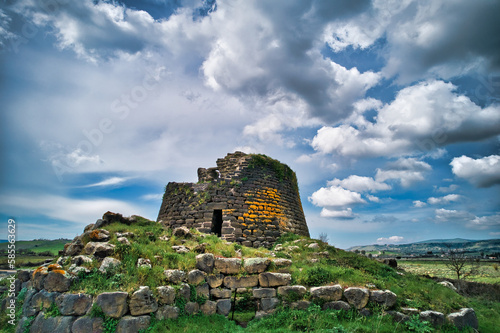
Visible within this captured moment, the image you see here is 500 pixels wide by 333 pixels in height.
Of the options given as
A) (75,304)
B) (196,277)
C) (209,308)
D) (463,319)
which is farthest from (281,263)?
(75,304)

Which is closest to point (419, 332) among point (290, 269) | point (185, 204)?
point (290, 269)

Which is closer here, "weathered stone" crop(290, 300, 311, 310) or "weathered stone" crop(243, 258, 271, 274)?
"weathered stone" crop(290, 300, 311, 310)

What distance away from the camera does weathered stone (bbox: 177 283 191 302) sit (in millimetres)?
5762

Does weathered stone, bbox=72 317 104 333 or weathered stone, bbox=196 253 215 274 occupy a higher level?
weathered stone, bbox=196 253 215 274

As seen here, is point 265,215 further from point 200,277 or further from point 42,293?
point 42,293

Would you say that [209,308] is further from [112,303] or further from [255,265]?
[112,303]

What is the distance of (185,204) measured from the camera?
1361cm

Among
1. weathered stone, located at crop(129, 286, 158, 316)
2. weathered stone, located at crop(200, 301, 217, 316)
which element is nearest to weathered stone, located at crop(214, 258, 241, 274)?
weathered stone, located at crop(200, 301, 217, 316)

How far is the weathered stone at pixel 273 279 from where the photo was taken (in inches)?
257

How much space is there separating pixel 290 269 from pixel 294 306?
102cm

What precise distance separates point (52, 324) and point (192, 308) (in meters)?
2.71

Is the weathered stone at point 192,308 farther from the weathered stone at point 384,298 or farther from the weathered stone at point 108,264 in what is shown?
the weathered stone at point 384,298

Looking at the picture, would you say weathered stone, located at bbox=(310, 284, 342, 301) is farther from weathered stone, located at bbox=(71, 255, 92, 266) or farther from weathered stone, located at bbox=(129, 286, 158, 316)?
weathered stone, located at bbox=(71, 255, 92, 266)

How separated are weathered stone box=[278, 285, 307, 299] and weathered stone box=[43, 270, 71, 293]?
4.75m
